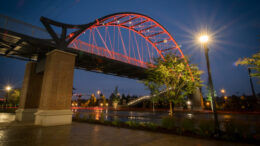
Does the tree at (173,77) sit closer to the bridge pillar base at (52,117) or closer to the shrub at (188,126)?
the shrub at (188,126)

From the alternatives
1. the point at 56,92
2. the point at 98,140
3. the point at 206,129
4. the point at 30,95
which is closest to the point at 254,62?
the point at 206,129

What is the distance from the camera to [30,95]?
16.3 m

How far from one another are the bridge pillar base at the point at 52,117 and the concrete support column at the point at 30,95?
413cm

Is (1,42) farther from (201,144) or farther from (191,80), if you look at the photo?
(191,80)

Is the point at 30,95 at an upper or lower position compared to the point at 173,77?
lower

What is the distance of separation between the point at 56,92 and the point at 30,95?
5.28 meters

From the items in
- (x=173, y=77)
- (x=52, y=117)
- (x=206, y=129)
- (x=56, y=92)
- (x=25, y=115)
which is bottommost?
(x=206, y=129)

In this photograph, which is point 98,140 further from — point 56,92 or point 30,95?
point 30,95

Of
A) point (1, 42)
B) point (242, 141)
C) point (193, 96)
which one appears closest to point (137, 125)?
point (242, 141)

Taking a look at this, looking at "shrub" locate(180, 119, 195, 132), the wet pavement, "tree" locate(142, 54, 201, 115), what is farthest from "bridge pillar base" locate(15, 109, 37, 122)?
"shrub" locate(180, 119, 195, 132)

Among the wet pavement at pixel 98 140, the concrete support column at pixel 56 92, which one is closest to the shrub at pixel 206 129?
the wet pavement at pixel 98 140

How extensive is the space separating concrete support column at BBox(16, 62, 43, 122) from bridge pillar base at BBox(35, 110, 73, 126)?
13.5 feet

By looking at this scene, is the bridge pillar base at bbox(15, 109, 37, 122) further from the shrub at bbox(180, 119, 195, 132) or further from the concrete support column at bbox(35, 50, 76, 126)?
the shrub at bbox(180, 119, 195, 132)

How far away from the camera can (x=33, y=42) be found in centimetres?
Answer: 1384
